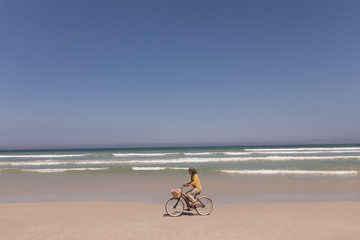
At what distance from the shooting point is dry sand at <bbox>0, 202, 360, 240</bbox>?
5754 mm

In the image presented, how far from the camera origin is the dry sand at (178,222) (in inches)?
227

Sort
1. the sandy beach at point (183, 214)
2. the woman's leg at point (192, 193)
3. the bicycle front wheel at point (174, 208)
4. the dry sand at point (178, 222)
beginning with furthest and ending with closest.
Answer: the bicycle front wheel at point (174, 208) → the woman's leg at point (192, 193) → the sandy beach at point (183, 214) → the dry sand at point (178, 222)

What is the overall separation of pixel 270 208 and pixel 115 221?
16.0ft

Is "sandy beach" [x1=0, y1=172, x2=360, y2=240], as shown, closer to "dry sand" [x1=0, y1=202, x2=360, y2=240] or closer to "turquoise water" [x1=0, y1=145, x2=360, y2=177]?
"dry sand" [x1=0, y1=202, x2=360, y2=240]

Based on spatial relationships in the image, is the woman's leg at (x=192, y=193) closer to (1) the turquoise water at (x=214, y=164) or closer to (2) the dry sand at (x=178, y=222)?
(2) the dry sand at (x=178, y=222)

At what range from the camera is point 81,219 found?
707 centimetres

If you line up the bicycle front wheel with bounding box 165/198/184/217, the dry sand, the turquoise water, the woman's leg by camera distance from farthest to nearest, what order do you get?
the turquoise water < the bicycle front wheel with bounding box 165/198/184/217 < the woman's leg < the dry sand

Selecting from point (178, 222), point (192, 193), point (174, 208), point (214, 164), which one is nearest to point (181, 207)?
point (174, 208)

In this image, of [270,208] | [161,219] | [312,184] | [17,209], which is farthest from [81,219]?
[312,184]

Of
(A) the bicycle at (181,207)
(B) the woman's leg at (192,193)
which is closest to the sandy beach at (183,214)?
(A) the bicycle at (181,207)

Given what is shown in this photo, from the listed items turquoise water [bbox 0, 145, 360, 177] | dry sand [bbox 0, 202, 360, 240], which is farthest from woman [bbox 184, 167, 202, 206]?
turquoise water [bbox 0, 145, 360, 177]

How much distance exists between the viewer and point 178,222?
680 centimetres

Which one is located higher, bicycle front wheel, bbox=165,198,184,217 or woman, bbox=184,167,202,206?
woman, bbox=184,167,202,206

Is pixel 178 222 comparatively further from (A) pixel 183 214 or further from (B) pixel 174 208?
(A) pixel 183 214
